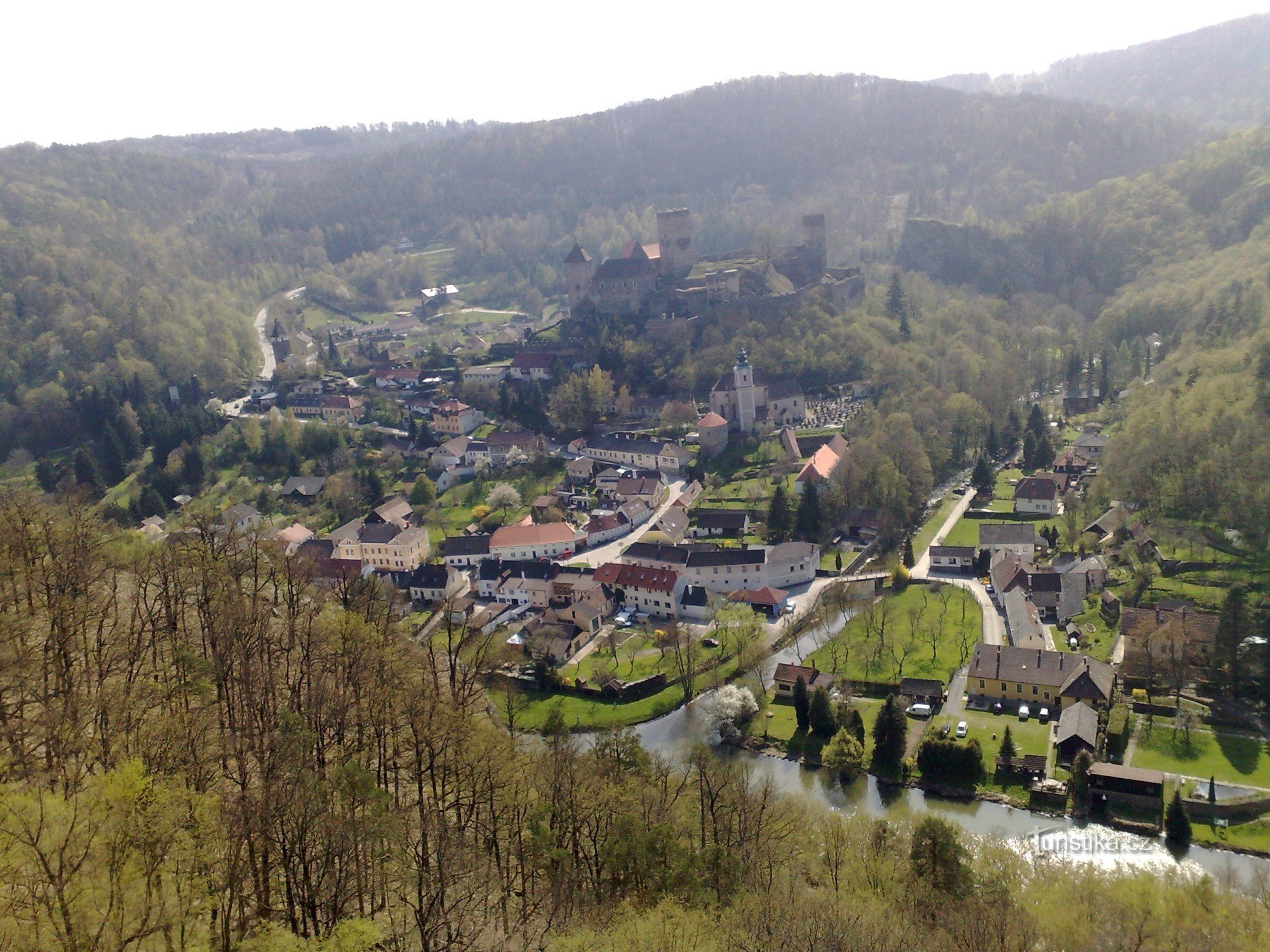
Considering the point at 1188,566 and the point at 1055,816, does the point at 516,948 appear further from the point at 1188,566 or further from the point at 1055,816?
the point at 1188,566

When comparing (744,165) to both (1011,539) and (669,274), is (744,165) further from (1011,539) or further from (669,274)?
(1011,539)

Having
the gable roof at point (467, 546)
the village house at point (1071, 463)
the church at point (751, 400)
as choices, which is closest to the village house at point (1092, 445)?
the village house at point (1071, 463)

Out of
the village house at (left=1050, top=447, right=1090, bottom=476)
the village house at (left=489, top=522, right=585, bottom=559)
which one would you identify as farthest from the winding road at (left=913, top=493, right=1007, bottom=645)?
the village house at (left=489, top=522, right=585, bottom=559)

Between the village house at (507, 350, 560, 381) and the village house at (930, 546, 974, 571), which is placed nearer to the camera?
the village house at (930, 546, 974, 571)

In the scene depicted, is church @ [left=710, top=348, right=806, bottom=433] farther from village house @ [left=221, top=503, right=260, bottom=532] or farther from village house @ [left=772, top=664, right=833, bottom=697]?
village house @ [left=221, top=503, right=260, bottom=532]

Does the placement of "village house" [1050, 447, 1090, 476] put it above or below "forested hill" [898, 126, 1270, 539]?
below

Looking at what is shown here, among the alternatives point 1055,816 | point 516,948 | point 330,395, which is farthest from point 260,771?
point 330,395
